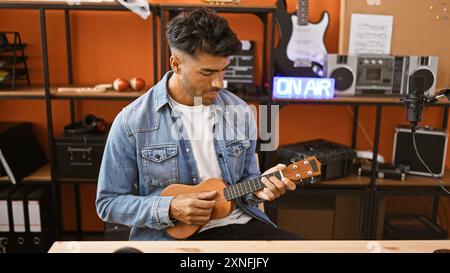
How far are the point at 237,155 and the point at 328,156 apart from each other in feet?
2.94

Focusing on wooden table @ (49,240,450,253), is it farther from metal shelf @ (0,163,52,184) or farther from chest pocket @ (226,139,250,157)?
metal shelf @ (0,163,52,184)

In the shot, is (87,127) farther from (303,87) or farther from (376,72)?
(376,72)

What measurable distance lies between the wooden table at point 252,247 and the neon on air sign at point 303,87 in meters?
1.33

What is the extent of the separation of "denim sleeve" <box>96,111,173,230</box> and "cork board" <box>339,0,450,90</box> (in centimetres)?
153

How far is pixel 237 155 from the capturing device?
62.2 inches

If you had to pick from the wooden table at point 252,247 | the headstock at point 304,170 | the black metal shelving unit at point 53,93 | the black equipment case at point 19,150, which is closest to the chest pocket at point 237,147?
the headstock at point 304,170

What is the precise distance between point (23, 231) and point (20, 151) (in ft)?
1.46

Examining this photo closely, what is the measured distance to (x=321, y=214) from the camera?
2.43 meters

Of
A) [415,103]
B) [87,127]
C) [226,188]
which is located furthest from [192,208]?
[87,127]

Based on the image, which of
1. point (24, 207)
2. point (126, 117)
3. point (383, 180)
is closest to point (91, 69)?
point (24, 207)

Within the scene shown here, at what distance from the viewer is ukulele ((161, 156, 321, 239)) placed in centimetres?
134

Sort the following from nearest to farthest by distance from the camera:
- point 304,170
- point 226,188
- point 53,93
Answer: point 304,170 < point 226,188 < point 53,93

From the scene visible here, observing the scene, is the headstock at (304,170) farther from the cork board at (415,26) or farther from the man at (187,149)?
the cork board at (415,26)

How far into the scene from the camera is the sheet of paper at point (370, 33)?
245 centimetres
